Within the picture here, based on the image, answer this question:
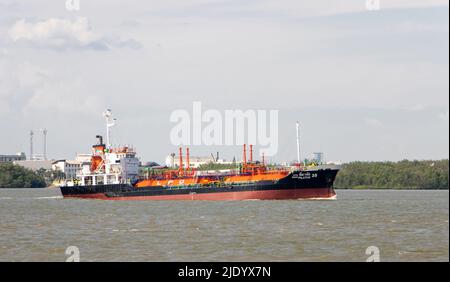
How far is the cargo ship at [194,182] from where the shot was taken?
325ft

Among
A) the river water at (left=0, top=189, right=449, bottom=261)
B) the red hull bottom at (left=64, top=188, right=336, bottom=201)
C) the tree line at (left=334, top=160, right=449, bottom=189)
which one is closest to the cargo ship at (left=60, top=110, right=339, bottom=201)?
the red hull bottom at (left=64, top=188, right=336, bottom=201)

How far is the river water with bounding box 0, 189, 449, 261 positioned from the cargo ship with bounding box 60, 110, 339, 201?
2563 cm

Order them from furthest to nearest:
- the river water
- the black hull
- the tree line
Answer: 1. the tree line
2. the black hull
3. the river water

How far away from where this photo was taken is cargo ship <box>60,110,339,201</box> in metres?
99.1

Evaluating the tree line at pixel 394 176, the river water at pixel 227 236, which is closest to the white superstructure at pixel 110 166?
the river water at pixel 227 236

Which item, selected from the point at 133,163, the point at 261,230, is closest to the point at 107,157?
the point at 133,163

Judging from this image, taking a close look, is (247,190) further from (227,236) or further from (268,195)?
(227,236)

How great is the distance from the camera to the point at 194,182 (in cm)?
10806

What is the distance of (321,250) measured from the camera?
42.9 m

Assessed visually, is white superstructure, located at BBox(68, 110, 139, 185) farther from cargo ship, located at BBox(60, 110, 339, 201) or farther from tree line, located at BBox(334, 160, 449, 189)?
tree line, located at BBox(334, 160, 449, 189)

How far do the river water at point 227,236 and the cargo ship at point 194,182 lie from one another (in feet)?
84.1

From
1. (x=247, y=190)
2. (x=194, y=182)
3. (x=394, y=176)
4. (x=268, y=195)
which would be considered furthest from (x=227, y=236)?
(x=394, y=176)

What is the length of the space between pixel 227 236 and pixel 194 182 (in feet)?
190
